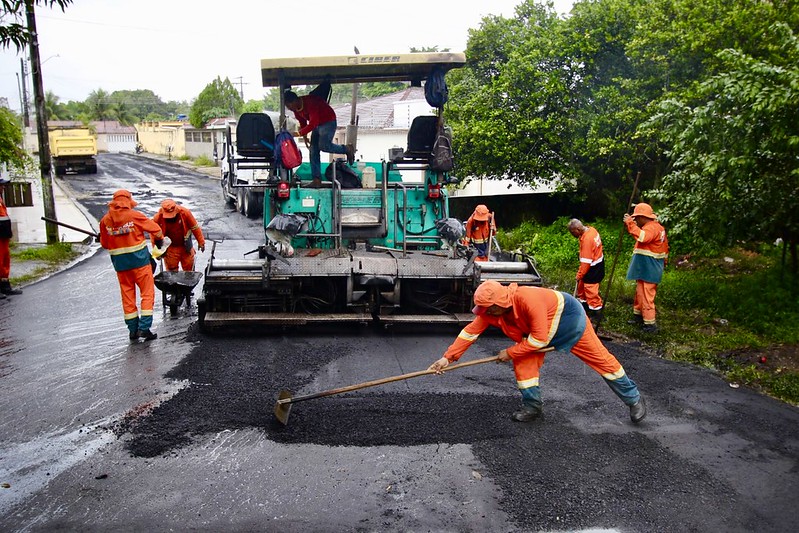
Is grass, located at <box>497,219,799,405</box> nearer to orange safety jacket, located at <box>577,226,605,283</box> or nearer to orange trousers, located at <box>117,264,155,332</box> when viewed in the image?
orange safety jacket, located at <box>577,226,605,283</box>

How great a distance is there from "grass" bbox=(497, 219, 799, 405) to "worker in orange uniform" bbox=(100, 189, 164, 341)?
16.0 ft

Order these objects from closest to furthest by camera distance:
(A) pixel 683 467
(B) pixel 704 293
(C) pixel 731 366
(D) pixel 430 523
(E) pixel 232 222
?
(D) pixel 430 523
(A) pixel 683 467
(C) pixel 731 366
(B) pixel 704 293
(E) pixel 232 222

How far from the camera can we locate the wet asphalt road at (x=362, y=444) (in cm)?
397

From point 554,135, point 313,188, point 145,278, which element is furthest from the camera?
point 554,135

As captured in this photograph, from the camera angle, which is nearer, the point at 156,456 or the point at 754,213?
the point at 156,456

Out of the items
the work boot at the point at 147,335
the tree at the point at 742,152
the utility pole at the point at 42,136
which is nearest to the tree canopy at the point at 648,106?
the tree at the point at 742,152

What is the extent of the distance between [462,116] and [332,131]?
5.75 meters

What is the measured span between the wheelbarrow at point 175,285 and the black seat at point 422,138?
2830mm

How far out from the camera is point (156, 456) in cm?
458

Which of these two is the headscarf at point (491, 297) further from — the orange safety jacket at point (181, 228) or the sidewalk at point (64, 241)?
the sidewalk at point (64, 241)

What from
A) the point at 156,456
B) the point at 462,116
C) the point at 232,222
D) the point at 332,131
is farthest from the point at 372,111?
the point at 156,456

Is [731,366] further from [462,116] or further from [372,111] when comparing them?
[372,111]

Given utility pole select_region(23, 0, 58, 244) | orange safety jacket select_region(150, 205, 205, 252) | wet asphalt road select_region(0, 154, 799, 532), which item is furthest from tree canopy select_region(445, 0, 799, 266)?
utility pole select_region(23, 0, 58, 244)

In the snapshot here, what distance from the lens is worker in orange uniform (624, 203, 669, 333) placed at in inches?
291
